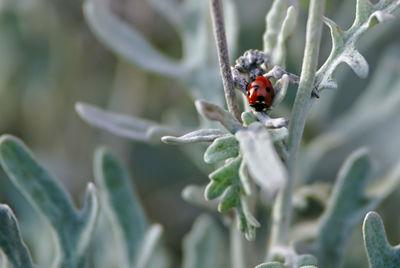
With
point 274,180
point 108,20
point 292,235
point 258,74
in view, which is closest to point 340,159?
point 292,235

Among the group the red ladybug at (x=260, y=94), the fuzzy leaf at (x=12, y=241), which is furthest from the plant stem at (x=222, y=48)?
the fuzzy leaf at (x=12, y=241)

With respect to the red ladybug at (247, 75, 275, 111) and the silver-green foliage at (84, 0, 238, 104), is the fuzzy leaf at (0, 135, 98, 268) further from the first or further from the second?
the silver-green foliage at (84, 0, 238, 104)

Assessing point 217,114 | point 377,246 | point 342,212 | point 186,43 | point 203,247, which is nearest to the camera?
point 217,114

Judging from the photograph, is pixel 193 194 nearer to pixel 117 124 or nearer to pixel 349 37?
pixel 117 124

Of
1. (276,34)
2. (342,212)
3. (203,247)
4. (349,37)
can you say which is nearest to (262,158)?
(349,37)

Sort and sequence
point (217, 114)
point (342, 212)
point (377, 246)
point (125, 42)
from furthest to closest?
point (125, 42)
point (342, 212)
point (377, 246)
point (217, 114)

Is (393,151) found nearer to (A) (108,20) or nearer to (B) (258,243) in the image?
(B) (258,243)

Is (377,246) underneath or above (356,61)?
underneath

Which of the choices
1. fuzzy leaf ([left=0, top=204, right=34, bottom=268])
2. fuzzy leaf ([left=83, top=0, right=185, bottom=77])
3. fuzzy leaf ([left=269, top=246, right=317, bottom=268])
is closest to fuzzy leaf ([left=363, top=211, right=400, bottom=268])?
fuzzy leaf ([left=269, top=246, right=317, bottom=268])
